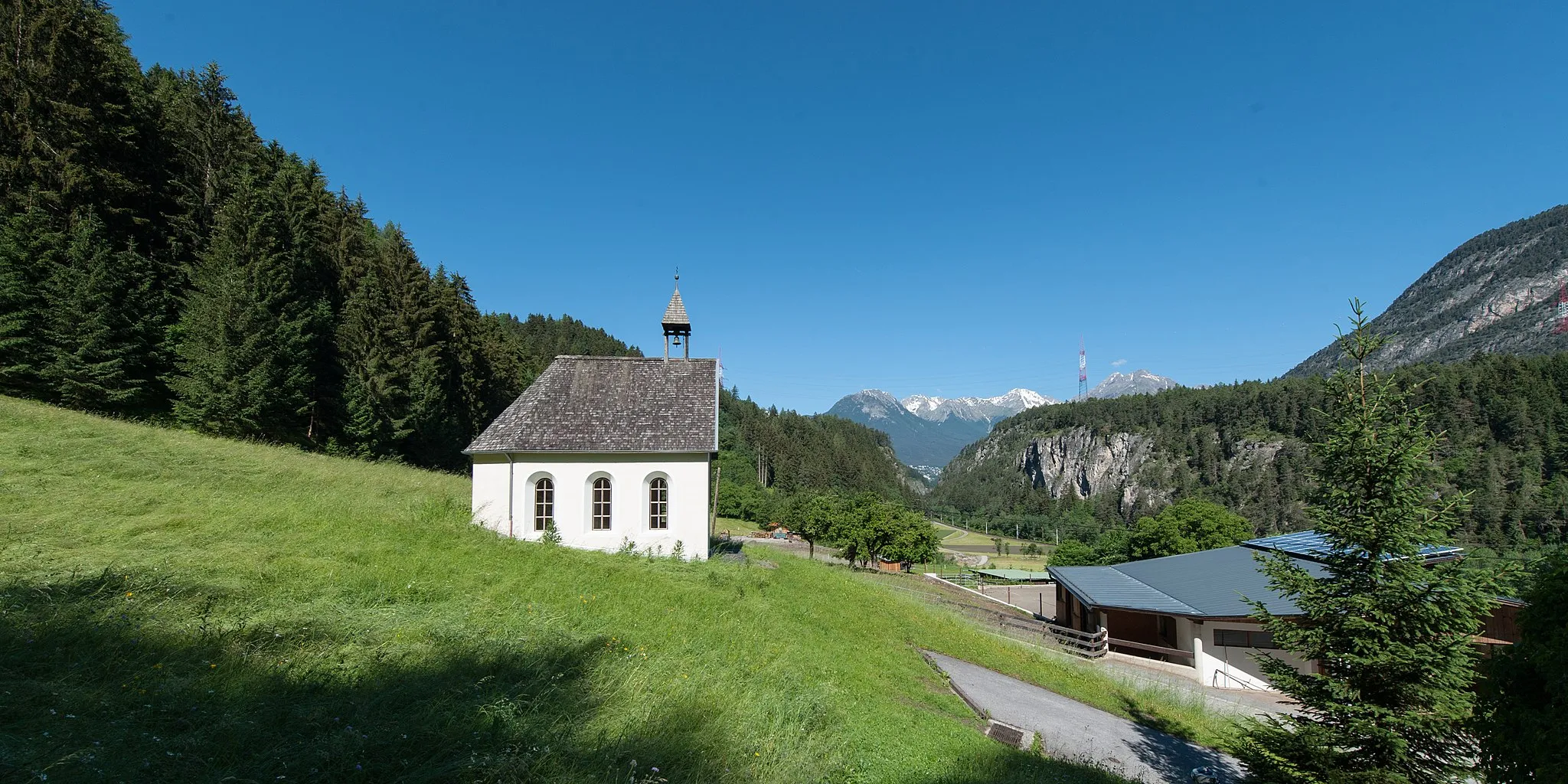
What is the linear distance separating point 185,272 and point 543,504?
2058cm

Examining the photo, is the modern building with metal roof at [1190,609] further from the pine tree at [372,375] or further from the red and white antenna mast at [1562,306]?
the red and white antenna mast at [1562,306]

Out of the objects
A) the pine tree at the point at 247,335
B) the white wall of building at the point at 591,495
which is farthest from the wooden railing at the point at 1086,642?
the pine tree at the point at 247,335

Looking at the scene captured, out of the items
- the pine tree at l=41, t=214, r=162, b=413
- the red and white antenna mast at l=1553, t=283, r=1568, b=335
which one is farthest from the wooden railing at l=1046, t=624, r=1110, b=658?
the red and white antenna mast at l=1553, t=283, r=1568, b=335

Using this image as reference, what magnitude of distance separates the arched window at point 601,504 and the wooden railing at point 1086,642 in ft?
57.3

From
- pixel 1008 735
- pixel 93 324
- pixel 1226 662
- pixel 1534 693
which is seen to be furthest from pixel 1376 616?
pixel 93 324

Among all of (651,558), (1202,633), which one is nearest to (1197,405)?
(1202,633)

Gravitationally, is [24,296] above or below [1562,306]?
below

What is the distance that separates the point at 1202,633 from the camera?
19.6 meters

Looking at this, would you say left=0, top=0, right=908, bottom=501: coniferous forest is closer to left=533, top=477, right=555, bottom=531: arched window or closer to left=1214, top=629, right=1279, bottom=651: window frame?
left=533, top=477, right=555, bottom=531: arched window

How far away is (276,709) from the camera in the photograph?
5.76 metres

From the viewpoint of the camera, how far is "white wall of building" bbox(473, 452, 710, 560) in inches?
795

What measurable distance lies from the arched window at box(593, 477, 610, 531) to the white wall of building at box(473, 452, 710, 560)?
0.61 ft

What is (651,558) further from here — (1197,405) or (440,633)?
(1197,405)

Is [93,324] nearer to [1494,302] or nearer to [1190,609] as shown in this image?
[1190,609]
